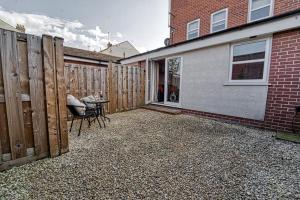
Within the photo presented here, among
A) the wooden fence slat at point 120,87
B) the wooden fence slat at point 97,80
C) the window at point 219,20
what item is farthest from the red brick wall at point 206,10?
the wooden fence slat at point 97,80

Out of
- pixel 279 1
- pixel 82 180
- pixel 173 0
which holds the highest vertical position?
pixel 173 0

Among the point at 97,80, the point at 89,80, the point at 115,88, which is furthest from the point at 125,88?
the point at 89,80

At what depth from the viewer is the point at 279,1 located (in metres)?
6.09

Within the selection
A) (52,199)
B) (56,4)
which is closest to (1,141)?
(52,199)

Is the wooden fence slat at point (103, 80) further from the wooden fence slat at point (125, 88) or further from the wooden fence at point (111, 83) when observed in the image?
the wooden fence slat at point (125, 88)

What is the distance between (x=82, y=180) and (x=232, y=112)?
14.7ft

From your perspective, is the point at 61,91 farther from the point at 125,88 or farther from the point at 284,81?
the point at 284,81

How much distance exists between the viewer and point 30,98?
7.14ft

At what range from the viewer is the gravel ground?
1669 millimetres

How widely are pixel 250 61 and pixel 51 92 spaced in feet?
16.4

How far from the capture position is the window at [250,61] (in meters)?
4.06

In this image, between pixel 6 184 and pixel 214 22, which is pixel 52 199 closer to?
pixel 6 184

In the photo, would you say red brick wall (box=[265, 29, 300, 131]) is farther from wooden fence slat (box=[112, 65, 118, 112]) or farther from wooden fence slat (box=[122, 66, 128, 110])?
wooden fence slat (box=[112, 65, 118, 112])

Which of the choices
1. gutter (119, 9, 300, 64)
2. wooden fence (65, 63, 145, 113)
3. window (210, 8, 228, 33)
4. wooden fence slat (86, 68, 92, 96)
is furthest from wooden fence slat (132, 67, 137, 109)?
window (210, 8, 228, 33)
